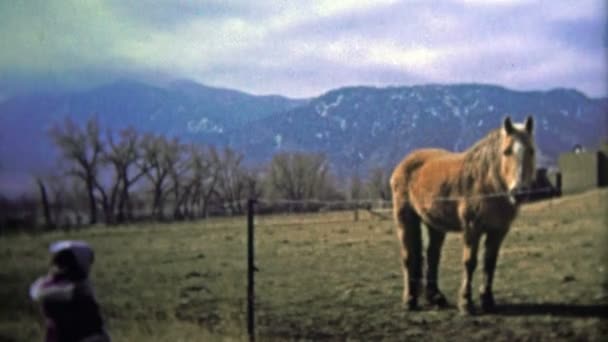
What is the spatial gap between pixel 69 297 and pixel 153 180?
3.11 m

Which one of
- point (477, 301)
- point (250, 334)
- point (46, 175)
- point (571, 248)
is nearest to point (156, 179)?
point (46, 175)

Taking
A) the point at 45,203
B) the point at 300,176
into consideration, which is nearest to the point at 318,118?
the point at 300,176

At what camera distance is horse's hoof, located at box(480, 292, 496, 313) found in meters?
5.33

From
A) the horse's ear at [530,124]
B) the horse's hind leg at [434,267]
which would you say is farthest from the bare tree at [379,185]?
the horse's ear at [530,124]

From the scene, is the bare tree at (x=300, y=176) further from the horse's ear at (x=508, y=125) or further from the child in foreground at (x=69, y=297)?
the child in foreground at (x=69, y=297)

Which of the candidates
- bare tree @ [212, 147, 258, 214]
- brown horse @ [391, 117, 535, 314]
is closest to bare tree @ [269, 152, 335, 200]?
bare tree @ [212, 147, 258, 214]

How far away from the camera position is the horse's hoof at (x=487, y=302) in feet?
17.5

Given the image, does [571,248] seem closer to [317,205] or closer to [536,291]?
[536,291]

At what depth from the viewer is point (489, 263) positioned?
17.6ft

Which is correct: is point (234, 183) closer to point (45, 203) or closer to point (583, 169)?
point (45, 203)

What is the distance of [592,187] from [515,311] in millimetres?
1146

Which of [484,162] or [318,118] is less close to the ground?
[318,118]

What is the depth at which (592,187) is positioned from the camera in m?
5.39

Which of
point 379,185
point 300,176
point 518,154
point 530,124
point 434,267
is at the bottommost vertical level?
point 434,267
